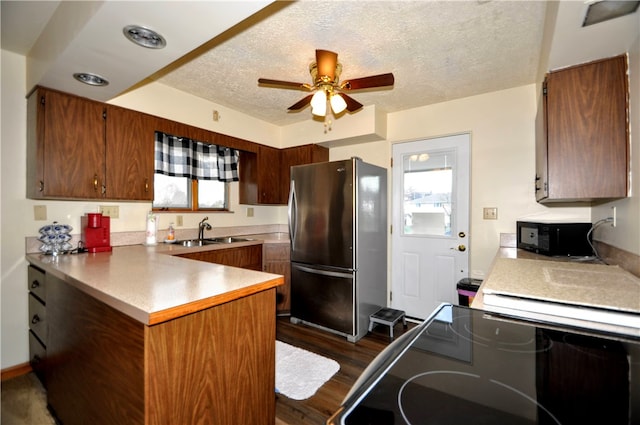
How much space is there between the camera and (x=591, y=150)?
59.1 inches

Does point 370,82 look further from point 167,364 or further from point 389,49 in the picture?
point 167,364

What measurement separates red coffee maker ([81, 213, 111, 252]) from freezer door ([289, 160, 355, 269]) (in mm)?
1653

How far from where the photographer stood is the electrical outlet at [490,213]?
111 inches

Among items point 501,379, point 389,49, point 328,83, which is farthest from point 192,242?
point 501,379

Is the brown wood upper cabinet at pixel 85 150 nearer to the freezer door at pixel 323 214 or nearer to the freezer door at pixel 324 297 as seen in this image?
the freezer door at pixel 323 214

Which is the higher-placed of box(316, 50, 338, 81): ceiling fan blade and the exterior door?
box(316, 50, 338, 81): ceiling fan blade

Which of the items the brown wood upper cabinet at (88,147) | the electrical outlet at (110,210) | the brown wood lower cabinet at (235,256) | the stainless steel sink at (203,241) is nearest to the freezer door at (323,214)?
the brown wood lower cabinet at (235,256)

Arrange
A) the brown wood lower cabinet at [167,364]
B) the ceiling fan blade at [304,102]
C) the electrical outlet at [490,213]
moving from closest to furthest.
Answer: the brown wood lower cabinet at [167,364] < the ceiling fan blade at [304,102] < the electrical outlet at [490,213]

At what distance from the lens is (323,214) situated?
2873mm

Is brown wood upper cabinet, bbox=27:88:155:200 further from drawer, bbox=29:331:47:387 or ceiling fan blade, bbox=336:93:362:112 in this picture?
ceiling fan blade, bbox=336:93:362:112

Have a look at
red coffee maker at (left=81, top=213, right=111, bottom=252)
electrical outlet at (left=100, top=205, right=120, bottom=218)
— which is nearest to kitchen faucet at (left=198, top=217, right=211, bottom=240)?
electrical outlet at (left=100, top=205, right=120, bottom=218)

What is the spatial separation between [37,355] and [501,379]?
290 centimetres

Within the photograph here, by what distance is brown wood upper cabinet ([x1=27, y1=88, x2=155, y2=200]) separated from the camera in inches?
78.7

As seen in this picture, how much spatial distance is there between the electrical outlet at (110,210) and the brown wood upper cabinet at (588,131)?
3.35 m
